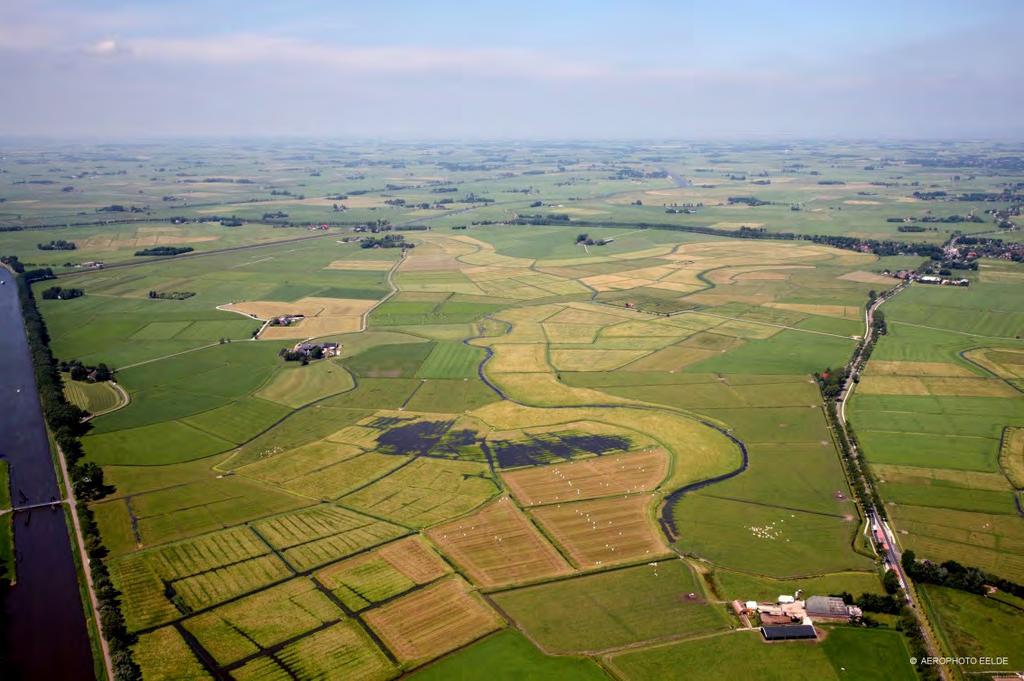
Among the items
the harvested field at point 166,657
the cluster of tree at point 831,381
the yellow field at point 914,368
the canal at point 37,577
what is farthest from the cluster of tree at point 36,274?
the yellow field at point 914,368

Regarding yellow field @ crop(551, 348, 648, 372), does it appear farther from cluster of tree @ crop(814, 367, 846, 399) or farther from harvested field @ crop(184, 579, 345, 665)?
harvested field @ crop(184, 579, 345, 665)

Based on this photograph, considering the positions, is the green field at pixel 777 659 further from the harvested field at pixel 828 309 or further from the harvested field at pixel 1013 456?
the harvested field at pixel 828 309

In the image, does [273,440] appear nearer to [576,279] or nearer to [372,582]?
[372,582]

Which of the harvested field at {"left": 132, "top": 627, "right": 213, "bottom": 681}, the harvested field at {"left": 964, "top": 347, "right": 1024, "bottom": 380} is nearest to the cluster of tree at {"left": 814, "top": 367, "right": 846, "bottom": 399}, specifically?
the harvested field at {"left": 964, "top": 347, "right": 1024, "bottom": 380}

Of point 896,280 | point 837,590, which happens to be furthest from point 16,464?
point 896,280

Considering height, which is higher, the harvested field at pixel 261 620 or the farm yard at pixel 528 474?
the farm yard at pixel 528 474
